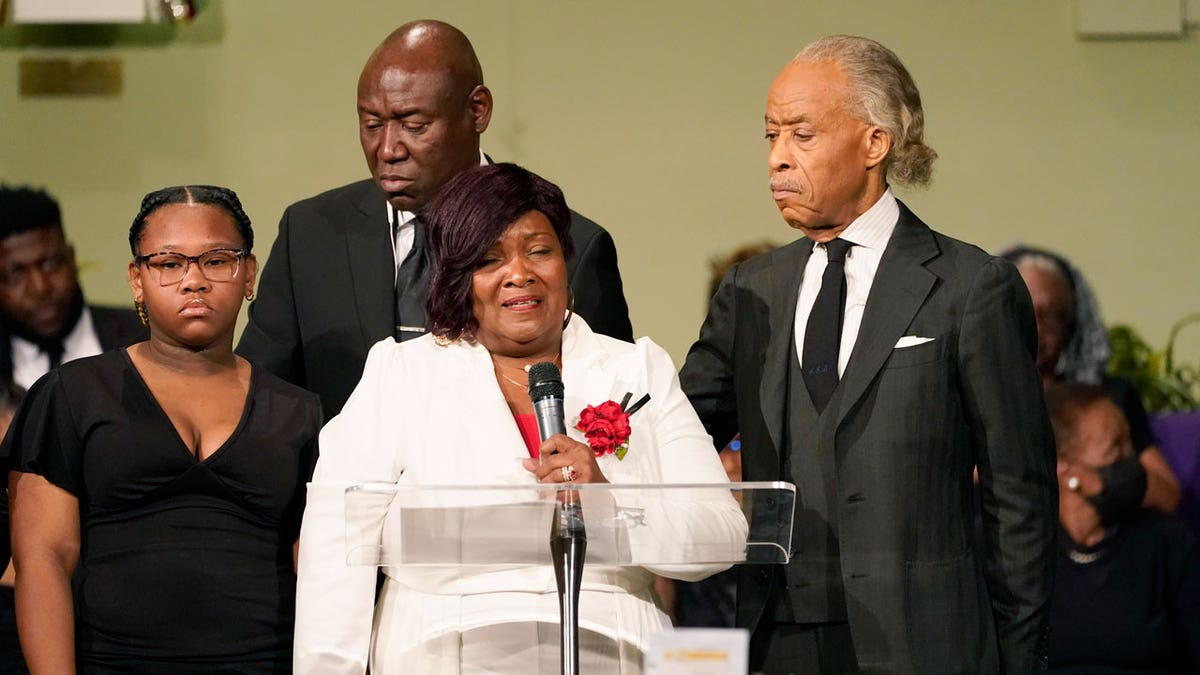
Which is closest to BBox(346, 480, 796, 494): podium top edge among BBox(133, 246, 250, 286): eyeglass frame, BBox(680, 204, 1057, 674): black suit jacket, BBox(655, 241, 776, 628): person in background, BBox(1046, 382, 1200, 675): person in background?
BBox(655, 241, 776, 628): person in background

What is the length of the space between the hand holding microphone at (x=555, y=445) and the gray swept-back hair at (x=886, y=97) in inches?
33.8

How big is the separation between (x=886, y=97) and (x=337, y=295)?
110 cm

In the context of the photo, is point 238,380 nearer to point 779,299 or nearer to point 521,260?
point 521,260

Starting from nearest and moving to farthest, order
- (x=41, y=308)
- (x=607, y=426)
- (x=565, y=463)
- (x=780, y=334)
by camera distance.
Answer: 1. (x=565, y=463)
2. (x=607, y=426)
3. (x=780, y=334)
4. (x=41, y=308)

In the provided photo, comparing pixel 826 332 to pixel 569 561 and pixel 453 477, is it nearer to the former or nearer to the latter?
pixel 453 477

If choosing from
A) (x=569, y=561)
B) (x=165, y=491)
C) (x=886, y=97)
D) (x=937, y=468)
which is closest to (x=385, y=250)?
(x=165, y=491)

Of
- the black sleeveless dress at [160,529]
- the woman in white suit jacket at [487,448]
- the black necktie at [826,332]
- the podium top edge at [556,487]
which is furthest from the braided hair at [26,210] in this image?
the podium top edge at [556,487]

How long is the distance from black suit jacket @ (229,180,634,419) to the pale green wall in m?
2.24

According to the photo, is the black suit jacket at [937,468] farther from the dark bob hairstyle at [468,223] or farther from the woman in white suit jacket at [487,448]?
the dark bob hairstyle at [468,223]

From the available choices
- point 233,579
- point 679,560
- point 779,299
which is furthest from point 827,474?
point 233,579

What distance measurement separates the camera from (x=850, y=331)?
8.65 feet

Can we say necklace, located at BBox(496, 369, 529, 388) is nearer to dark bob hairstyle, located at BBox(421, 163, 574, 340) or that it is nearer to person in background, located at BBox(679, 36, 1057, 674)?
dark bob hairstyle, located at BBox(421, 163, 574, 340)

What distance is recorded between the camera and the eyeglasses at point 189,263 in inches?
100

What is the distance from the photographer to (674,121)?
17.8ft
